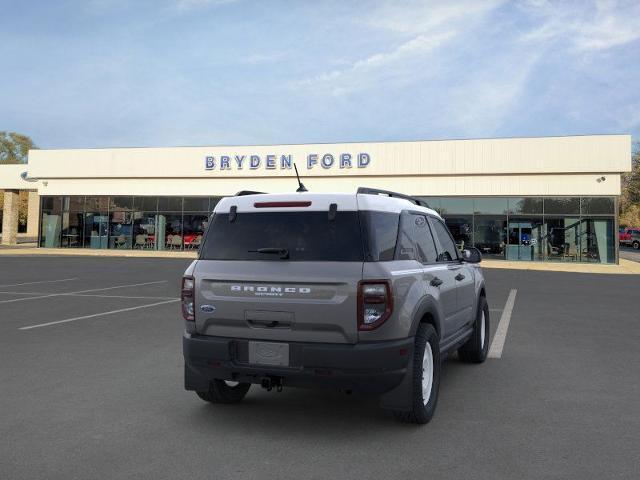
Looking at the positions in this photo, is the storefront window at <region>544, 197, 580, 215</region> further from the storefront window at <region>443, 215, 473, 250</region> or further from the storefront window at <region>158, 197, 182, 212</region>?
the storefront window at <region>158, 197, 182, 212</region>

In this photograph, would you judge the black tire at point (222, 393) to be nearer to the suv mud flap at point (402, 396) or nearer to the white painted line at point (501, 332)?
the suv mud flap at point (402, 396)

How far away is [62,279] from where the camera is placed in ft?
56.2

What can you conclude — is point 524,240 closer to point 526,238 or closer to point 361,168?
point 526,238

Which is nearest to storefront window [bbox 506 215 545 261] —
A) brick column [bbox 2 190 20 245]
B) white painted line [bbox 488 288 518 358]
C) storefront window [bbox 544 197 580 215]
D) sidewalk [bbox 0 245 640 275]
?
storefront window [bbox 544 197 580 215]

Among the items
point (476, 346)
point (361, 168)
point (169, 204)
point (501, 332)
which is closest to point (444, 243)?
point (476, 346)

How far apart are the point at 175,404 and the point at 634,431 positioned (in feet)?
12.1

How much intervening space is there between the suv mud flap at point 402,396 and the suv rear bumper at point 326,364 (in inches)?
2.8

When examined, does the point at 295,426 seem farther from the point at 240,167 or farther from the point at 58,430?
the point at 240,167

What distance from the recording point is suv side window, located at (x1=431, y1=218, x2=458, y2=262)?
5.57 m

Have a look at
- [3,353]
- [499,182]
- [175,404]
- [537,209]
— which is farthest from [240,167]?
[175,404]

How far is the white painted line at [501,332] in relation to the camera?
728cm

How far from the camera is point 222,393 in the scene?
477 cm

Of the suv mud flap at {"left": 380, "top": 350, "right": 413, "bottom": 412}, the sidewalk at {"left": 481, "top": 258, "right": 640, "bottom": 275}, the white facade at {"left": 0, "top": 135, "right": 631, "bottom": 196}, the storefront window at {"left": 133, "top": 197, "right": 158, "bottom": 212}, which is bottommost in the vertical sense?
the suv mud flap at {"left": 380, "top": 350, "right": 413, "bottom": 412}

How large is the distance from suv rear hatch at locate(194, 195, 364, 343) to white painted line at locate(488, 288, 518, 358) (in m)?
3.80
